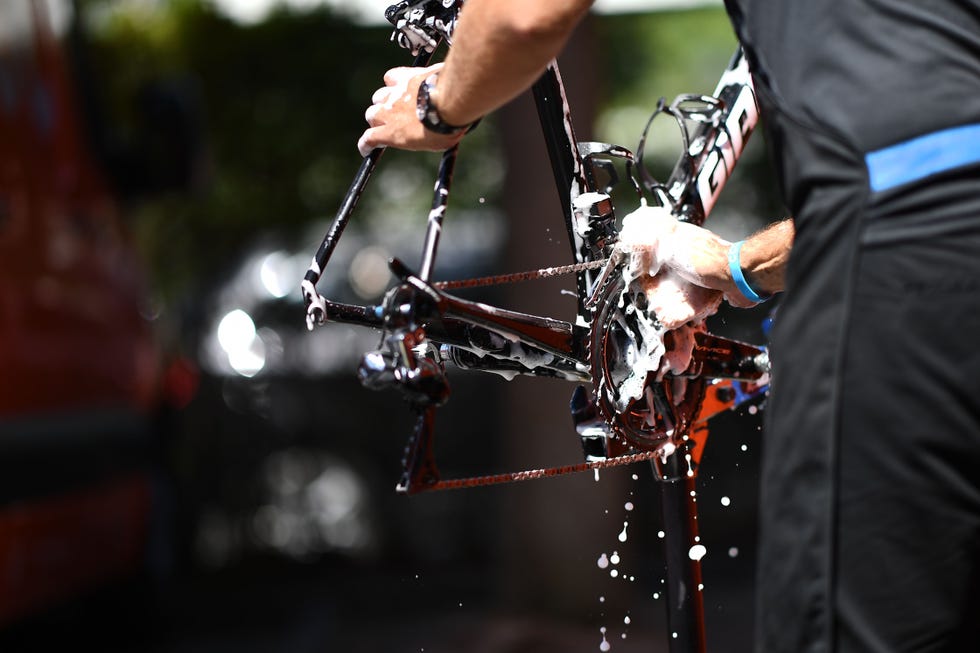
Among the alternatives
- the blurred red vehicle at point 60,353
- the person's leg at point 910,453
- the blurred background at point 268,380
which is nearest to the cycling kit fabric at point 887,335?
the person's leg at point 910,453

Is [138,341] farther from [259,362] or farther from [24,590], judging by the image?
[259,362]

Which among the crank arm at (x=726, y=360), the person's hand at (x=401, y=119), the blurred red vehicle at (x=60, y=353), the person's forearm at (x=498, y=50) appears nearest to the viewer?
the person's forearm at (x=498, y=50)

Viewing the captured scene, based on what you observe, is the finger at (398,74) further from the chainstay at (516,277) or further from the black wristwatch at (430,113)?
the chainstay at (516,277)

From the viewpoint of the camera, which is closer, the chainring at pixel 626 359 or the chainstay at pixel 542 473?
the chainstay at pixel 542 473

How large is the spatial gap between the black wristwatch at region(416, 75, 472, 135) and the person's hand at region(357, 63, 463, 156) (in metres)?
0.01

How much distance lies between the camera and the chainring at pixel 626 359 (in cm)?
193

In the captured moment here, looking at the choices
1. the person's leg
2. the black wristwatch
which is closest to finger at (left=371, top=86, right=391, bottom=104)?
the black wristwatch

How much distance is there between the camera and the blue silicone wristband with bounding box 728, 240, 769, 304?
189 centimetres

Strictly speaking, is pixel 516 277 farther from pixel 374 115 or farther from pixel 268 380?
pixel 268 380

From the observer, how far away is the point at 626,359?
1.96 m

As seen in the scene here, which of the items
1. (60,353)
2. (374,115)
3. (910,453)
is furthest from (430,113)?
(60,353)

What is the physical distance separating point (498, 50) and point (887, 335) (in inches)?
21.9

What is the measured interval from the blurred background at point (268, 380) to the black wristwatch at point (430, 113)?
513mm

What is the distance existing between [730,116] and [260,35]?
21.6ft
